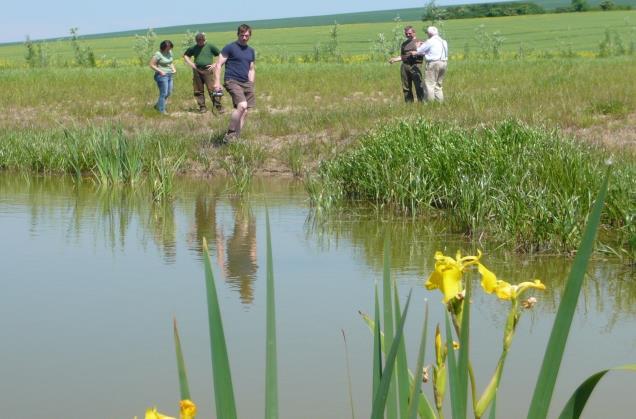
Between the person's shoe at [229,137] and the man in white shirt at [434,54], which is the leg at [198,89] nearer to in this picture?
the man in white shirt at [434,54]

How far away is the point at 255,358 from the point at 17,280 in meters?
2.92

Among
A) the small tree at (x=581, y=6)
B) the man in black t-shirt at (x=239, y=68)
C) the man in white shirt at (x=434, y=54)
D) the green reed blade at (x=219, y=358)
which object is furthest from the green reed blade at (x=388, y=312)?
the small tree at (x=581, y=6)

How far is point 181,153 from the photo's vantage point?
1634 centimetres

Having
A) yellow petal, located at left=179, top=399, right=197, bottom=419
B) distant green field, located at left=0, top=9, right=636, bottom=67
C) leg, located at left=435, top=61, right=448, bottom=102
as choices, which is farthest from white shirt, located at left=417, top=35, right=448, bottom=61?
distant green field, located at left=0, top=9, right=636, bottom=67

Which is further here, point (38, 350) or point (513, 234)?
point (513, 234)

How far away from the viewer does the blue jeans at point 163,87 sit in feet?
71.3

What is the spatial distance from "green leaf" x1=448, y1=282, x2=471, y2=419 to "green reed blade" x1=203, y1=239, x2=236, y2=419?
Result: 354mm

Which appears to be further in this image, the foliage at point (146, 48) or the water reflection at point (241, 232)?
the foliage at point (146, 48)

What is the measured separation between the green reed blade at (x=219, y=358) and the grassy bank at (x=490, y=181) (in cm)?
734

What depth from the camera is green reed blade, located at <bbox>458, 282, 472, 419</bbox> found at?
5.92 ft

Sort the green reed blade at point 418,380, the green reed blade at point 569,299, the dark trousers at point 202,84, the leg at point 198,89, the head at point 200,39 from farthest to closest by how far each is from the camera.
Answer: the leg at point 198,89 < the dark trousers at point 202,84 < the head at point 200,39 < the green reed blade at point 418,380 < the green reed blade at point 569,299

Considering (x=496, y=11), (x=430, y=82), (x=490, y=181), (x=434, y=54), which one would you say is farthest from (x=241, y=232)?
(x=496, y=11)

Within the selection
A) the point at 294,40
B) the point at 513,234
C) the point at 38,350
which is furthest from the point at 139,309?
the point at 294,40

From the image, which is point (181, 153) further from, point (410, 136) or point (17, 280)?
point (17, 280)
